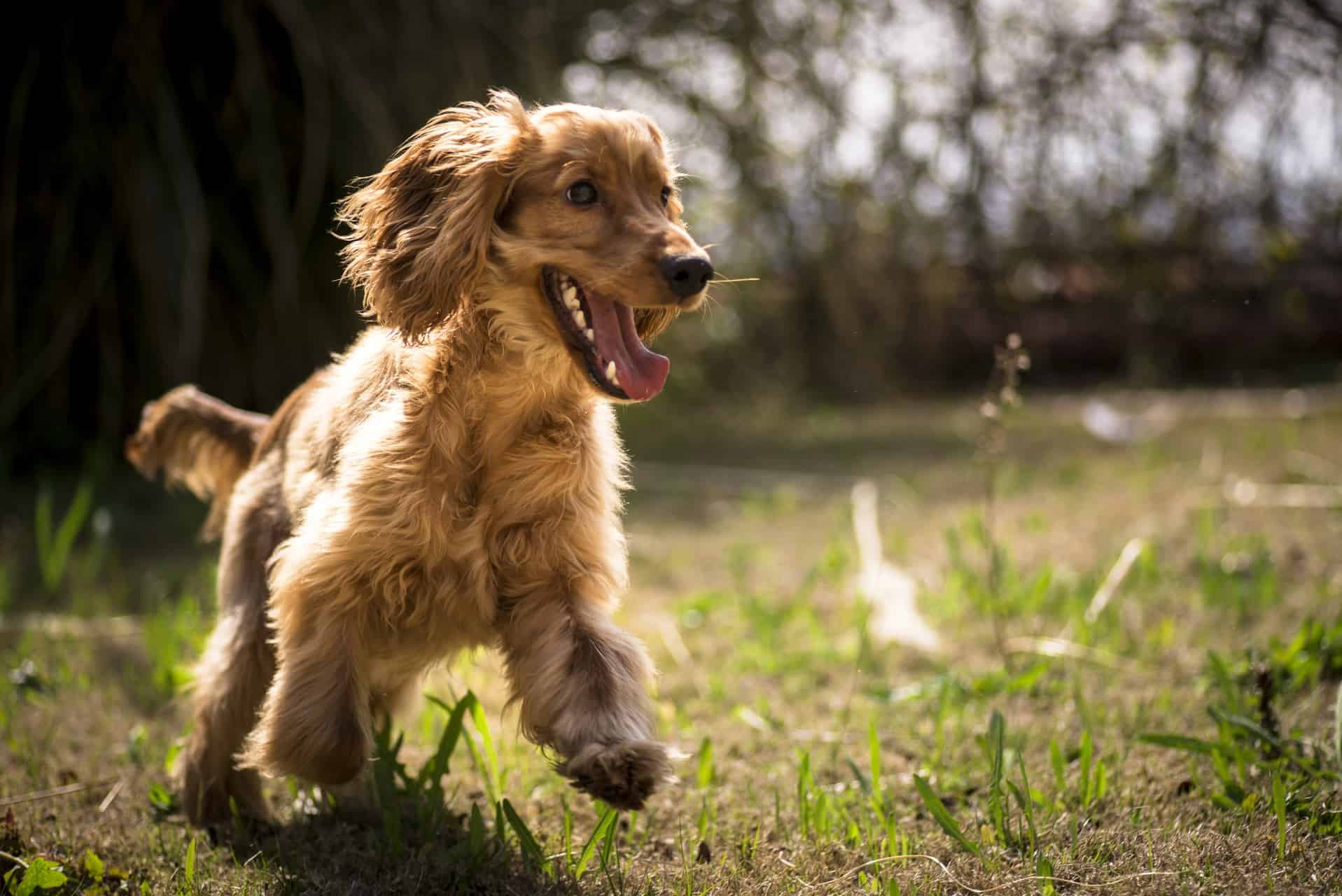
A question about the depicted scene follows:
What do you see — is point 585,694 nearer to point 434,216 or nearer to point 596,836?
point 596,836

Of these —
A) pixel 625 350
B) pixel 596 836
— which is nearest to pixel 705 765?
pixel 596 836

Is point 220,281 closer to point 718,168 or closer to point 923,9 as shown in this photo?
point 718,168

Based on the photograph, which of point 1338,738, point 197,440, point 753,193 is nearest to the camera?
point 1338,738

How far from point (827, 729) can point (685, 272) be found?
154 cm

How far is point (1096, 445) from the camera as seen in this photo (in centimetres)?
782

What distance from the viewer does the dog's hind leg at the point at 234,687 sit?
2.86 metres

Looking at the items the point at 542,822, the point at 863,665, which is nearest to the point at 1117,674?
the point at 863,665

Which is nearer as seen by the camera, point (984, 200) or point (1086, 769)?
point (1086, 769)

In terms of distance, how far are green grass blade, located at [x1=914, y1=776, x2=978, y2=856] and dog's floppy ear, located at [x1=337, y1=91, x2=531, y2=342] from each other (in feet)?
4.73

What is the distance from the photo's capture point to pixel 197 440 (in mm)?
3527

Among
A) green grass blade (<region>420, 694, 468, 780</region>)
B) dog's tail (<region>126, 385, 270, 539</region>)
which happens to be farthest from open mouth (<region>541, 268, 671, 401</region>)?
dog's tail (<region>126, 385, 270, 539</region>)

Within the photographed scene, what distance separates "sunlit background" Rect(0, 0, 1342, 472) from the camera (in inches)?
249

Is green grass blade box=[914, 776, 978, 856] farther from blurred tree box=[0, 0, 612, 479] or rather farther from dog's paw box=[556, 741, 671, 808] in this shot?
blurred tree box=[0, 0, 612, 479]

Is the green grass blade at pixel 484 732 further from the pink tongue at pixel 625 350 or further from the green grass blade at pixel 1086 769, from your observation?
the green grass blade at pixel 1086 769
